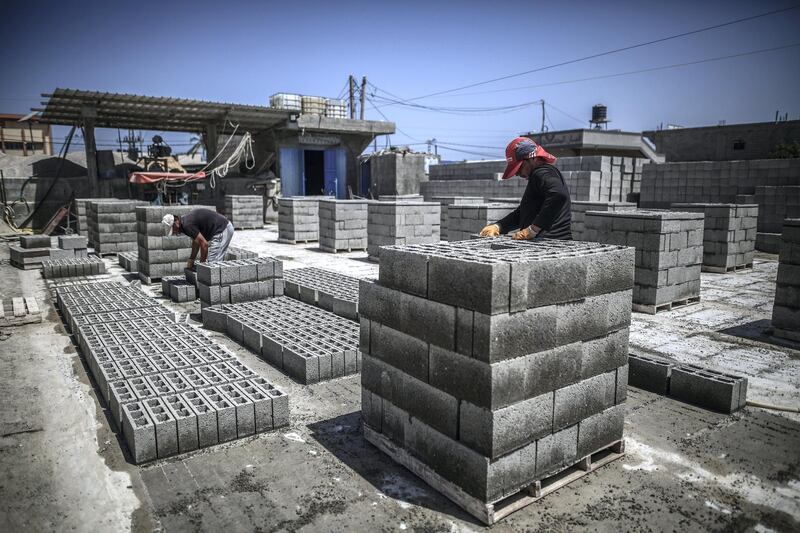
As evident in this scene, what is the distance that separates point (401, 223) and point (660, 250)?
20.1 ft

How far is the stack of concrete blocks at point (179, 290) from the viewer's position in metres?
9.05

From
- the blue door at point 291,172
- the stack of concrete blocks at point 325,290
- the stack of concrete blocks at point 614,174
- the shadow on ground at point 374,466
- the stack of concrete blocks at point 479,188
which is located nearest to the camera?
the shadow on ground at point 374,466

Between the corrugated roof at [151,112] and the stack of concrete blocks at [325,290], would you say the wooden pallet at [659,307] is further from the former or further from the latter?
the corrugated roof at [151,112]

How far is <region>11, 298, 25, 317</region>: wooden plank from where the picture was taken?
785 centimetres

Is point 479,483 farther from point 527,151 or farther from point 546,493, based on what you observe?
point 527,151

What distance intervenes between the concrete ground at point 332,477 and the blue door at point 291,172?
20885 millimetres

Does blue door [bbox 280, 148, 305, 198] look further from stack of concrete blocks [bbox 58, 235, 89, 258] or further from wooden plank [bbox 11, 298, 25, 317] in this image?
wooden plank [bbox 11, 298, 25, 317]

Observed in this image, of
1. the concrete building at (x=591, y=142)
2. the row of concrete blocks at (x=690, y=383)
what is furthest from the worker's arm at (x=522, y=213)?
the concrete building at (x=591, y=142)

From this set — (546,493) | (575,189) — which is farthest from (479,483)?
(575,189)

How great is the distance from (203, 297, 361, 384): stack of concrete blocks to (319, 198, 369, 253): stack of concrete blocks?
6475mm

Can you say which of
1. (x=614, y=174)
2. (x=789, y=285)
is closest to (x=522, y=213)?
(x=789, y=285)

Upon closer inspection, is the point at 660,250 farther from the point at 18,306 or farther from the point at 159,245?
the point at 18,306

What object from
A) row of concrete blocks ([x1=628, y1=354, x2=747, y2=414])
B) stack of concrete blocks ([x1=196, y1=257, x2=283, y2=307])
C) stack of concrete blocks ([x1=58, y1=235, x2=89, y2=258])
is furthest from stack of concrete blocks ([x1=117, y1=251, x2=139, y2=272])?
row of concrete blocks ([x1=628, y1=354, x2=747, y2=414])

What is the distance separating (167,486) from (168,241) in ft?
25.9
